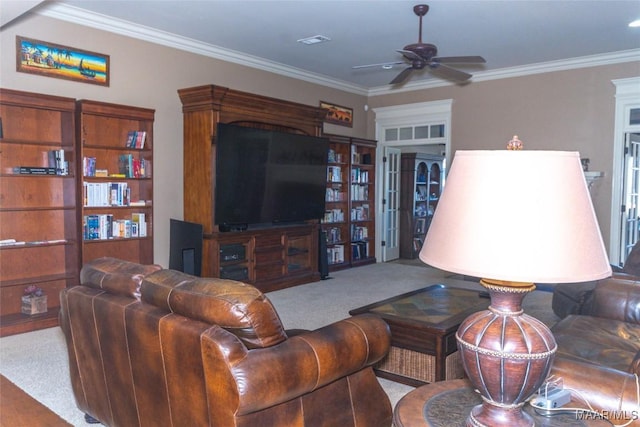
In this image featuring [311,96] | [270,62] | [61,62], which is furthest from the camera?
[311,96]

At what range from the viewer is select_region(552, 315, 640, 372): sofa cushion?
2508 millimetres

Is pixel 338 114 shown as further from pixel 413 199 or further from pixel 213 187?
pixel 213 187

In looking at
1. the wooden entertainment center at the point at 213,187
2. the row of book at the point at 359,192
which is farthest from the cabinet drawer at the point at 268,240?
the row of book at the point at 359,192

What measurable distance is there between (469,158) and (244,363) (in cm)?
104

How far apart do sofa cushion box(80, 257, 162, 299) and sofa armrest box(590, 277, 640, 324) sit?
9.35 feet

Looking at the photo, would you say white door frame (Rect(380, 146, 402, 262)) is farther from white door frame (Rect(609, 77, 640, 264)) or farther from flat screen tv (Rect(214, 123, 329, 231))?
white door frame (Rect(609, 77, 640, 264))

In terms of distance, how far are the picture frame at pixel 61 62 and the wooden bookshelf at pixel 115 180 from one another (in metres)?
0.38

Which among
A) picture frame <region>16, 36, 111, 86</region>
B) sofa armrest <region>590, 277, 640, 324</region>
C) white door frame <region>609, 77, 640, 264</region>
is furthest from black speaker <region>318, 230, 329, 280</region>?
sofa armrest <region>590, 277, 640, 324</region>

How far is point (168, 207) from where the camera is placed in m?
5.58

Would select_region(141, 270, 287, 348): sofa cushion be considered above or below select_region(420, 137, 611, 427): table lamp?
below

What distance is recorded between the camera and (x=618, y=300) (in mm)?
3166

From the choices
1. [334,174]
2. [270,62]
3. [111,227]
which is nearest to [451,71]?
[270,62]

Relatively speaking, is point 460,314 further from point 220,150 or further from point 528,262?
point 220,150

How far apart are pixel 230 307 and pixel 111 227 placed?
3.62 meters
